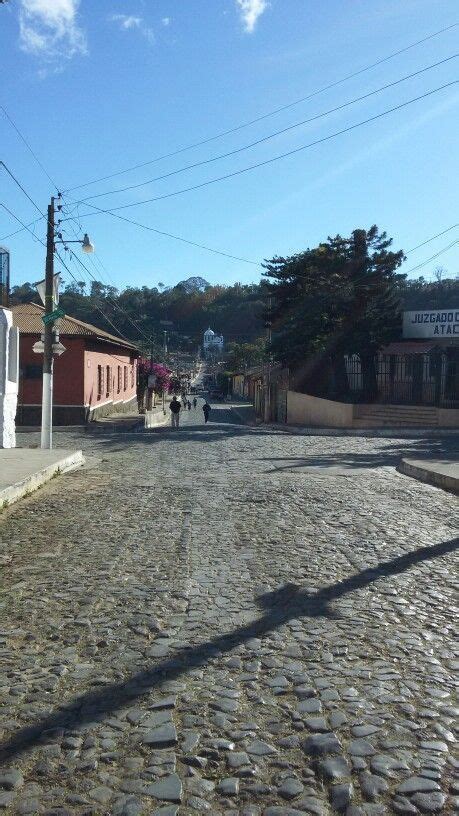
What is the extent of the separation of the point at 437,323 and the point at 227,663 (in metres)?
32.5

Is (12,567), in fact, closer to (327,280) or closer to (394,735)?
(394,735)

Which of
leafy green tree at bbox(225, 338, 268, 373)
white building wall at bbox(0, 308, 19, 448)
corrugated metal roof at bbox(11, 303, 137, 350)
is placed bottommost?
white building wall at bbox(0, 308, 19, 448)

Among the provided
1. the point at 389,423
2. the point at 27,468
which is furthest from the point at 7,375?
the point at 389,423

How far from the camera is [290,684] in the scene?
4.62 meters

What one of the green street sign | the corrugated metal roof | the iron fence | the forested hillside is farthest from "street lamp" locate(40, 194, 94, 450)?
the forested hillside

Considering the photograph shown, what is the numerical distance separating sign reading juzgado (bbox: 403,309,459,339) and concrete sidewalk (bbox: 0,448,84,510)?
70.1ft

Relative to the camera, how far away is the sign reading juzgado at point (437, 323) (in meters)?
35.5

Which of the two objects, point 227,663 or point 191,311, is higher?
point 191,311

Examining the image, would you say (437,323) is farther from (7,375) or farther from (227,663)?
(227,663)

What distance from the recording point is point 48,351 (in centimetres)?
2128

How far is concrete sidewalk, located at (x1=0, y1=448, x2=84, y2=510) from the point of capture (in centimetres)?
1213

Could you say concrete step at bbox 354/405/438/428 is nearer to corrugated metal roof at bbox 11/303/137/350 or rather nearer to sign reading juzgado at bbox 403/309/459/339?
sign reading juzgado at bbox 403/309/459/339

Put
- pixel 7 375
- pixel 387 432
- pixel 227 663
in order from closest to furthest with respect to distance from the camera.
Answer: pixel 227 663, pixel 7 375, pixel 387 432

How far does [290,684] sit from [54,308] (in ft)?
58.4
